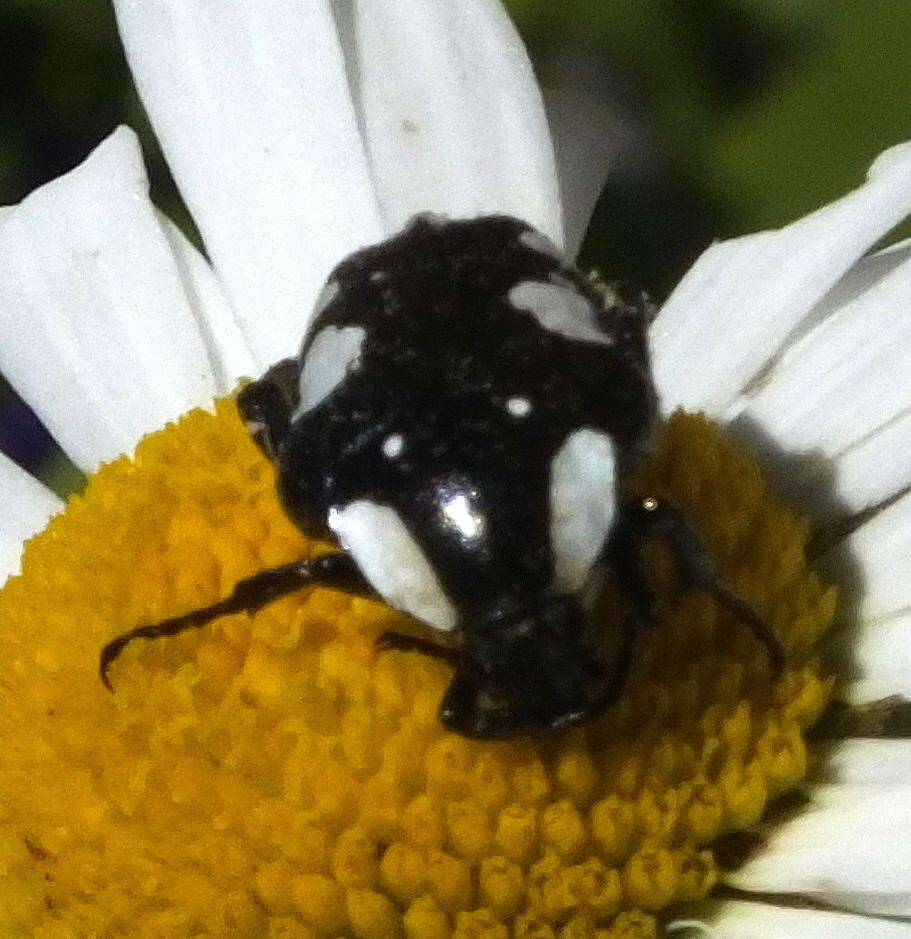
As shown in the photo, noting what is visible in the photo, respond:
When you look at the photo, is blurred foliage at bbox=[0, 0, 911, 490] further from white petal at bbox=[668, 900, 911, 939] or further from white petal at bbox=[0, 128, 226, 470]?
white petal at bbox=[668, 900, 911, 939]

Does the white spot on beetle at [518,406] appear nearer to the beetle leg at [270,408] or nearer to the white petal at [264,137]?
the beetle leg at [270,408]

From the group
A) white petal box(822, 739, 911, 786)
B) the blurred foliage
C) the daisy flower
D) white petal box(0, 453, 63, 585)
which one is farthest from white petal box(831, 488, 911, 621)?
white petal box(0, 453, 63, 585)

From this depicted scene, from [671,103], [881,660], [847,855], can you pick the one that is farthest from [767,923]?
[671,103]

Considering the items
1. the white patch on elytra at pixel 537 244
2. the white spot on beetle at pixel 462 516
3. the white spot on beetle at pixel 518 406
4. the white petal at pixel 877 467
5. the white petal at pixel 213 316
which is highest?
the white petal at pixel 213 316

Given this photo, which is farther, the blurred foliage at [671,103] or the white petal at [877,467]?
the blurred foliage at [671,103]

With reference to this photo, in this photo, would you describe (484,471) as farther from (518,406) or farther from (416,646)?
(416,646)

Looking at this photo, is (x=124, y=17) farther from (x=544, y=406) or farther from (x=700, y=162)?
(x=544, y=406)

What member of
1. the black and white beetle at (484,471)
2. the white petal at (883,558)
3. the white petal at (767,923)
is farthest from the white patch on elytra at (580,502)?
the white petal at (883,558)
